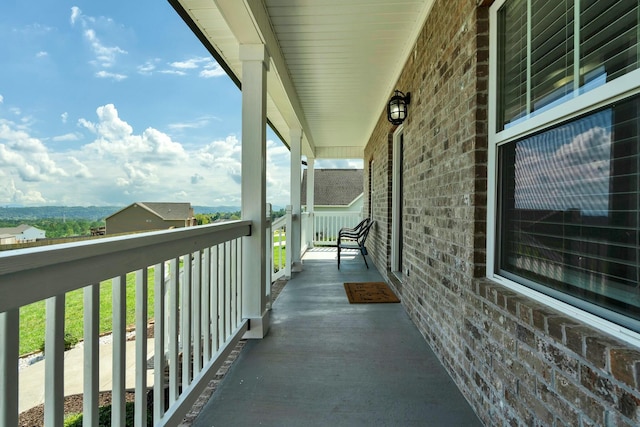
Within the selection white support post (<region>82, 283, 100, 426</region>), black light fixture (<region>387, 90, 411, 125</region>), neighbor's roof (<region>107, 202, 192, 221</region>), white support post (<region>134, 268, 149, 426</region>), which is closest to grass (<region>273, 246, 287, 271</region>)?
black light fixture (<region>387, 90, 411, 125</region>)

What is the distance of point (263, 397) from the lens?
183cm

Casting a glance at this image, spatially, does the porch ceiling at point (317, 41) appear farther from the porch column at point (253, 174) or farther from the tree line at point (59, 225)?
the tree line at point (59, 225)

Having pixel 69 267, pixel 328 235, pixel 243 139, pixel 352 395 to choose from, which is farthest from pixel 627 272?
pixel 328 235

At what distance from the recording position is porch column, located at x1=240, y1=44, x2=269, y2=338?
2.65m

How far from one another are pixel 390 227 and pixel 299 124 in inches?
89.2

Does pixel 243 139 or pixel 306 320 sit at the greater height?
pixel 243 139

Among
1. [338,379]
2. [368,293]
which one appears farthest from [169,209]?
[368,293]

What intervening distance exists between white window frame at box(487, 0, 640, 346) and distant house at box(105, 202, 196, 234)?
1575 mm

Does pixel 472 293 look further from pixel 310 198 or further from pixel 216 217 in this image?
pixel 310 198

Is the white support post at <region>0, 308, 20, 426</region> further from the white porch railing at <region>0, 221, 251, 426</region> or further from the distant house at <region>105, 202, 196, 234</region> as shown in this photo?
the distant house at <region>105, 202, 196, 234</region>

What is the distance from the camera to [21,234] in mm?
777

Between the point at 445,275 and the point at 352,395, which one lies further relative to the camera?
the point at 445,275

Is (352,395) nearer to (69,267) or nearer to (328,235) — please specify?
(69,267)

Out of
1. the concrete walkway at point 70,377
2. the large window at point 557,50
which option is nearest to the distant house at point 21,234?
the concrete walkway at point 70,377
